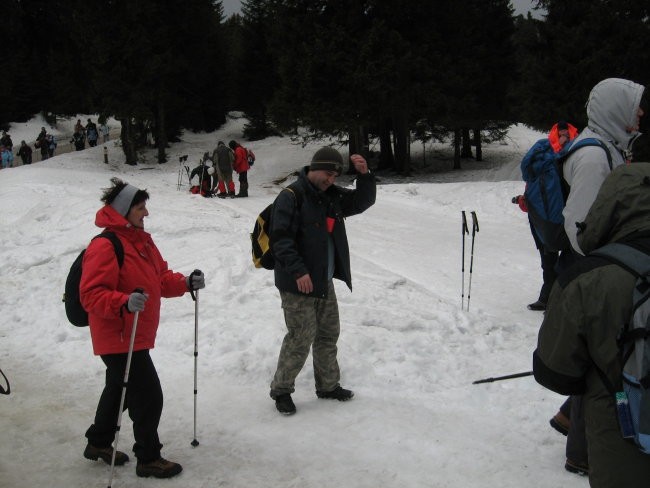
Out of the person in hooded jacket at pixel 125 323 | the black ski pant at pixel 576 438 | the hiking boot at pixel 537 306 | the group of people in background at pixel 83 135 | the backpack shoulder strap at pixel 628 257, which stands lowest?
the hiking boot at pixel 537 306

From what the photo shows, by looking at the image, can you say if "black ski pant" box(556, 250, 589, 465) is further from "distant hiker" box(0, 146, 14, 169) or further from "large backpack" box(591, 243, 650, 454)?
"distant hiker" box(0, 146, 14, 169)

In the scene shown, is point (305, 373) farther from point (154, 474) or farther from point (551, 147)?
point (551, 147)

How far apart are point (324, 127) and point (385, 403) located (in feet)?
68.2

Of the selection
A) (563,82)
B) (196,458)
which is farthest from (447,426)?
(563,82)

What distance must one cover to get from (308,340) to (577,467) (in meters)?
2.22

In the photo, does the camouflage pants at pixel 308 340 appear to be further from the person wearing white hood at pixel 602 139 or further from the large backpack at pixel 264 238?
the person wearing white hood at pixel 602 139

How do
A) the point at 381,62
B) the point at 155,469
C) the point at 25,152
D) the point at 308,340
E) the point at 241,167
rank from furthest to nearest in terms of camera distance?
the point at 25,152
the point at 381,62
the point at 241,167
the point at 308,340
the point at 155,469

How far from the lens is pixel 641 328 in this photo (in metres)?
2.25

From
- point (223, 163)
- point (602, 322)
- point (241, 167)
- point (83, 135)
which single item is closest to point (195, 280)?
point (602, 322)

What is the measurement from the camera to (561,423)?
456 centimetres

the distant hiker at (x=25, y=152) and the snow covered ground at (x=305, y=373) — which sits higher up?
the distant hiker at (x=25, y=152)

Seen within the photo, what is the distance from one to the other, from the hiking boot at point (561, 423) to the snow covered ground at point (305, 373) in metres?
0.11

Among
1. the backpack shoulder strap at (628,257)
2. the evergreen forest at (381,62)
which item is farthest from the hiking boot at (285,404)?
the evergreen forest at (381,62)

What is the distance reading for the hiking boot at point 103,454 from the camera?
443 centimetres
